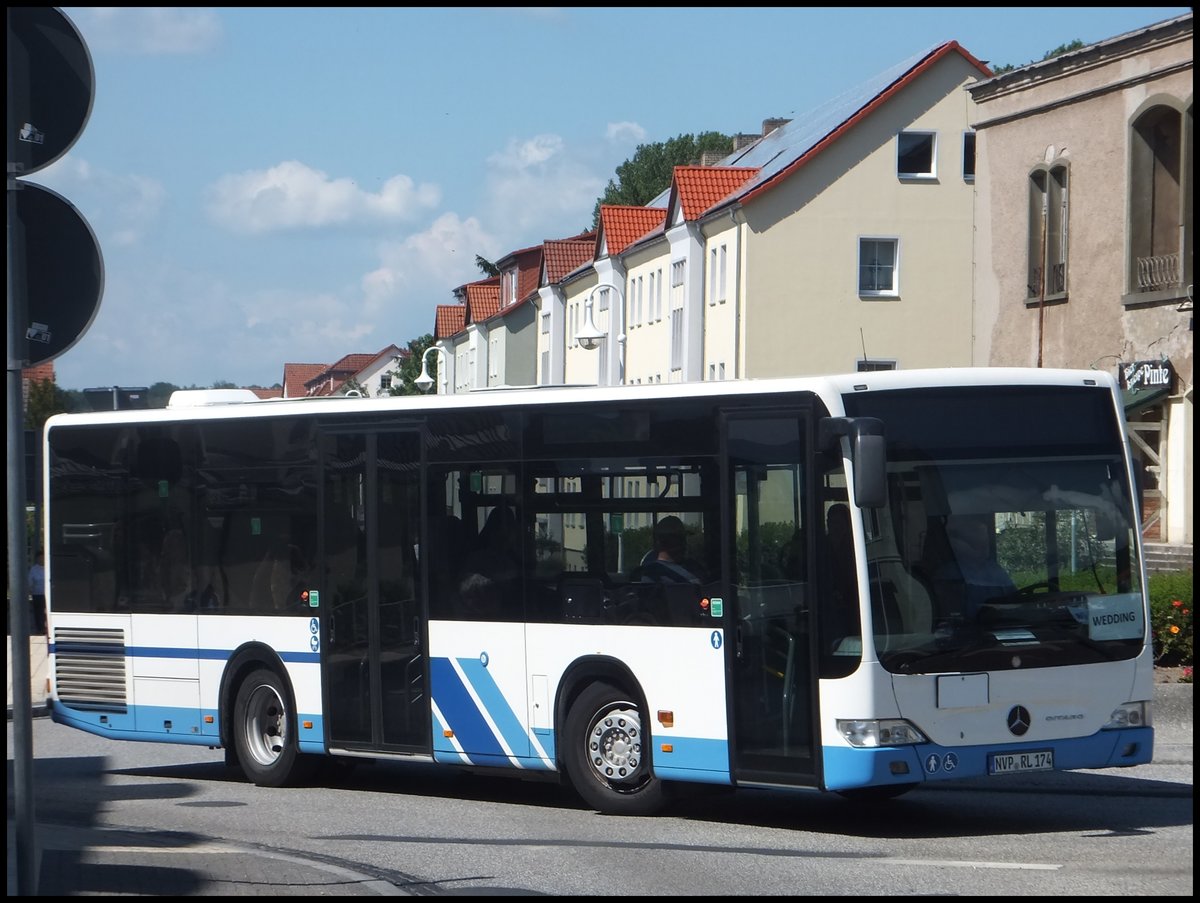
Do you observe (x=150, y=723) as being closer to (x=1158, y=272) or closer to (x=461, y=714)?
(x=461, y=714)

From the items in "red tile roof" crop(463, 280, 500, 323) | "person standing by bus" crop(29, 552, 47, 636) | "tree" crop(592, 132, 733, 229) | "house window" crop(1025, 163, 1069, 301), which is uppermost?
"tree" crop(592, 132, 733, 229)

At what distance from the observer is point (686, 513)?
37.7ft

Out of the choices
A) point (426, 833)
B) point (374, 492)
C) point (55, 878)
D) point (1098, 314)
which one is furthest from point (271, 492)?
point (1098, 314)

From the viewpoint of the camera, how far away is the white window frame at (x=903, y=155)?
49000 mm

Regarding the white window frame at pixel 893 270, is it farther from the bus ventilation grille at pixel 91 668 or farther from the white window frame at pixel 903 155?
the bus ventilation grille at pixel 91 668

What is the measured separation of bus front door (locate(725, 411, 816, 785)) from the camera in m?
10.8

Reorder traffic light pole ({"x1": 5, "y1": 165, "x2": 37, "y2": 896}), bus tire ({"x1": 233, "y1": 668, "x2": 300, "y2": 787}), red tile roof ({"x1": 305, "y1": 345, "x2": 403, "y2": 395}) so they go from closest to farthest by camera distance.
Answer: traffic light pole ({"x1": 5, "y1": 165, "x2": 37, "y2": 896}), bus tire ({"x1": 233, "y1": 668, "x2": 300, "y2": 787}), red tile roof ({"x1": 305, "y1": 345, "x2": 403, "y2": 395})

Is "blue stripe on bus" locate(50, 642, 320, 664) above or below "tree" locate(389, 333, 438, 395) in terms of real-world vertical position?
below

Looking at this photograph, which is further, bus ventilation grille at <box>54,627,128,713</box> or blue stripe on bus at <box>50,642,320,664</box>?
bus ventilation grille at <box>54,627,128,713</box>

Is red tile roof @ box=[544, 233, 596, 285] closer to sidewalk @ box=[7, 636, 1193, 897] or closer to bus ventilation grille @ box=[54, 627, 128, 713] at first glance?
bus ventilation grille @ box=[54, 627, 128, 713]

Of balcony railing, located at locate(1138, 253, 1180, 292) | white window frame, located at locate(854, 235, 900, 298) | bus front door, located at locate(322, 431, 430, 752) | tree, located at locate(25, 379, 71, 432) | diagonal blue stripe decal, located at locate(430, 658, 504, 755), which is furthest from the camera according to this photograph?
tree, located at locate(25, 379, 71, 432)

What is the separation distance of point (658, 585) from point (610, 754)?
1.26m

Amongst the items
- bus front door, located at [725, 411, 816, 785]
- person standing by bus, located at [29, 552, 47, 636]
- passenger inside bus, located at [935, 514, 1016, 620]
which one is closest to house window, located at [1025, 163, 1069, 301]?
person standing by bus, located at [29, 552, 47, 636]

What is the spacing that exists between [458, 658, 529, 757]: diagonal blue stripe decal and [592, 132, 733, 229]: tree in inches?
3102
